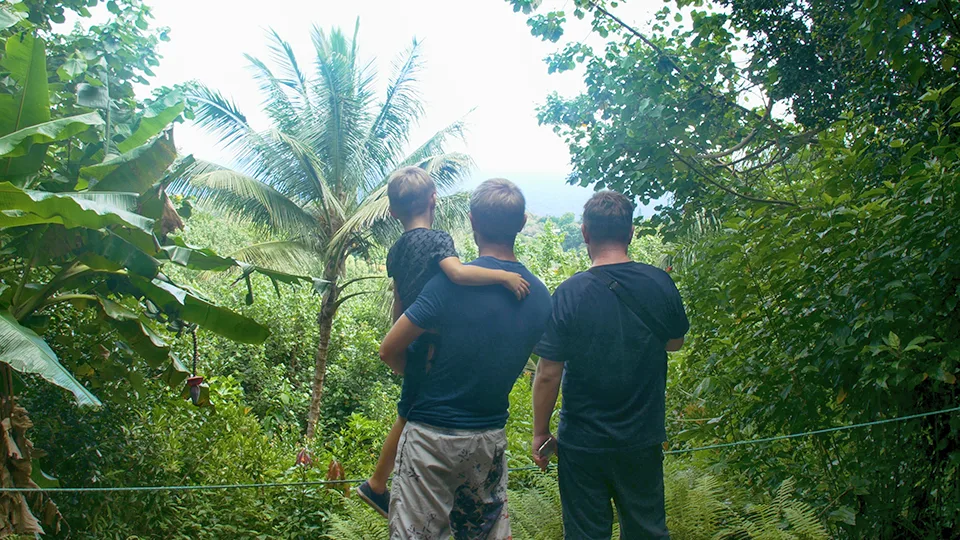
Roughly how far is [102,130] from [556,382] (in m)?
3.49

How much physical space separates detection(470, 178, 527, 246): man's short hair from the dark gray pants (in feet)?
2.41

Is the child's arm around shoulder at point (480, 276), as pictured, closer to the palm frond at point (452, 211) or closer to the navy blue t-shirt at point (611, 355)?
the navy blue t-shirt at point (611, 355)

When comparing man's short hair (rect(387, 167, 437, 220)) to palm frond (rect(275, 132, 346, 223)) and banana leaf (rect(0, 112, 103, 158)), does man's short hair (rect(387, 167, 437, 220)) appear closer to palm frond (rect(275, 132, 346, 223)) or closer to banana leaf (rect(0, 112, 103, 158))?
banana leaf (rect(0, 112, 103, 158))

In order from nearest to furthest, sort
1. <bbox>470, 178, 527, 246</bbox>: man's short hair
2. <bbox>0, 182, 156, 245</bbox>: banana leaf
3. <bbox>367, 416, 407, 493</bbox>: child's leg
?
1. <bbox>470, 178, 527, 246</bbox>: man's short hair
2. <bbox>367, 416, 407, 493</bbox>: child's leg
3. <bbox>0, 182, 156, 245</bbox>: banana leaf

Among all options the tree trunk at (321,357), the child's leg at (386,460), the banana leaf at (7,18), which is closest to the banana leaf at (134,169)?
the banana leaf at (7,18)

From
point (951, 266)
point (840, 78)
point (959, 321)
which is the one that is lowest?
point (959, 321)

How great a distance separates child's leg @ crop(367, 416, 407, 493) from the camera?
7.61ft

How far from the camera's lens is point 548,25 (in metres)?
5.03

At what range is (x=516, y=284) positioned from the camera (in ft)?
6.93

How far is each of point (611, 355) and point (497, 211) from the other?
58 centimetres

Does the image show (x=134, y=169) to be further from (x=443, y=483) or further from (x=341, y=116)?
(x=341, y=116)

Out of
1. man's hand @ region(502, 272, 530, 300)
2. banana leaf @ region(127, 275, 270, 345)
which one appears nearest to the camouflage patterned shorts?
man's hand @ region(502, 272, 530, 300)

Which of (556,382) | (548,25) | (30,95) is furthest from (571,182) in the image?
(30,95)

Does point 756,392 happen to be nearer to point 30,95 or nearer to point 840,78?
point 840,78
